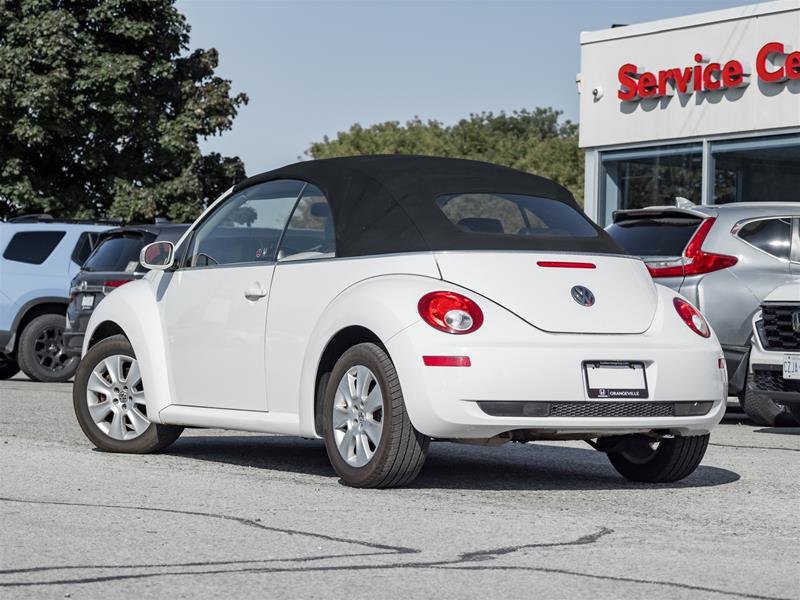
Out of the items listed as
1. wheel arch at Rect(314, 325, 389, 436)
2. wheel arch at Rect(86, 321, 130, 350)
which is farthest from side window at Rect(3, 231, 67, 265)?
wheel arch at Rect(314, 325, 389, 436)

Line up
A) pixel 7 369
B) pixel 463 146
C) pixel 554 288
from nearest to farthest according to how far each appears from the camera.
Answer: pixel 554 288
pixel 7 369
pixel 463 146

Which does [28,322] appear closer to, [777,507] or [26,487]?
[26,487]

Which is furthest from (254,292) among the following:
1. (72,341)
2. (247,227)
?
(72,341)

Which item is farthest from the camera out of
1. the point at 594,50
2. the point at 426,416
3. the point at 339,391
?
the point at 594,50

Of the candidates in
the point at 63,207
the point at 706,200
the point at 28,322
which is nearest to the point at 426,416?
the point at 28,322

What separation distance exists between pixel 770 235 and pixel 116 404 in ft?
18.8

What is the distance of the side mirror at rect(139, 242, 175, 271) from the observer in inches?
360

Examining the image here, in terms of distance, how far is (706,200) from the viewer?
2377 cm

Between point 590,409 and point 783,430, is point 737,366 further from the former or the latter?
point 590,409

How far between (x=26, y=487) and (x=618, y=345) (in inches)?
114

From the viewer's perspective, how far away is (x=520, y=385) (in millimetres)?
7285

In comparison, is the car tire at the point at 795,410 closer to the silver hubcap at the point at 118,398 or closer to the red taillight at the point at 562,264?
the red taillight at the point at 562,264

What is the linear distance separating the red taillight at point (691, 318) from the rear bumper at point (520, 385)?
41 cm

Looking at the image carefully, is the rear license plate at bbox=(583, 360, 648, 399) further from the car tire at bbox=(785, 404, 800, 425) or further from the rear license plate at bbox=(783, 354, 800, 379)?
the car tire at bbox=(785, 404, 800, 425)
